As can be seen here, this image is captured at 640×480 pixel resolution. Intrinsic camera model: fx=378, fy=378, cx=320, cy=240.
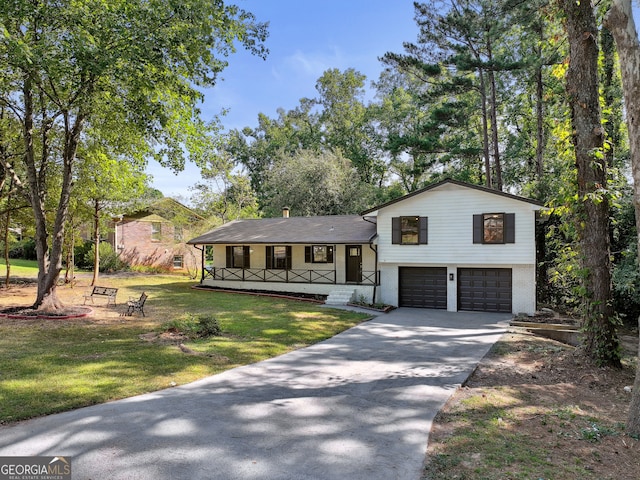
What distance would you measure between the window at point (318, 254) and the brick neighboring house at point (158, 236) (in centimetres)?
1116

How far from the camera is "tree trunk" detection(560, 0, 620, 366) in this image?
7.75m

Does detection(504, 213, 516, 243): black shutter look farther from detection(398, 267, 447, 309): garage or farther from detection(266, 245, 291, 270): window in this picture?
detection(266, 245, 291, 270): window

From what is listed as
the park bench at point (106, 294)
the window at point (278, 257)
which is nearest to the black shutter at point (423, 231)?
the window at point (278, 257)

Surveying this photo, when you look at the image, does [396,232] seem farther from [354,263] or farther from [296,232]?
[296,232]

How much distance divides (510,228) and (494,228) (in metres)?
0.61

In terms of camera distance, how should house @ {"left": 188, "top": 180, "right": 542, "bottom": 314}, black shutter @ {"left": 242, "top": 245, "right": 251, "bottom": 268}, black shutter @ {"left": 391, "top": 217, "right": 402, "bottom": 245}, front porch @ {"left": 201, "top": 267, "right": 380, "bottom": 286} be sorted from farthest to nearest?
black shutter @ {"left": 242, "top": 245, "right": 251, "bottom": 268} → front porch @ {"left": 201, "top": 267, "right": 380, "bottom": 286} → black shutter @ {"left": 391, "top": 217, "right": 402, "bottom": 245} → house @ {"left": 188, "top": 180, "right": 542, "bottom": 314}

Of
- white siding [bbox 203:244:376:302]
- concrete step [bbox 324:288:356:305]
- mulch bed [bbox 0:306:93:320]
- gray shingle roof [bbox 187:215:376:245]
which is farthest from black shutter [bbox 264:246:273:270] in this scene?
mulch bed [bbox 0:306:93:320]

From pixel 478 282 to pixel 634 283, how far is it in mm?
5241

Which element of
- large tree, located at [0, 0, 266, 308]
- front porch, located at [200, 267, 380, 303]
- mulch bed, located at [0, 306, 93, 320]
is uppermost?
large tree, located at [0, 0, 266, 308]

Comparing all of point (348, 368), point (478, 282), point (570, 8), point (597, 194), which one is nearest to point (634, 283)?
point (478, 282)

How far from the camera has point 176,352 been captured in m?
8.70

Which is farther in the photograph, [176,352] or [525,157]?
[525,157]

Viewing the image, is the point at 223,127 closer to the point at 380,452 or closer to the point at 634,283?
the point at 380,452

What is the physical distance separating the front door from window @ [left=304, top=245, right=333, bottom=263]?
104 centimetres
